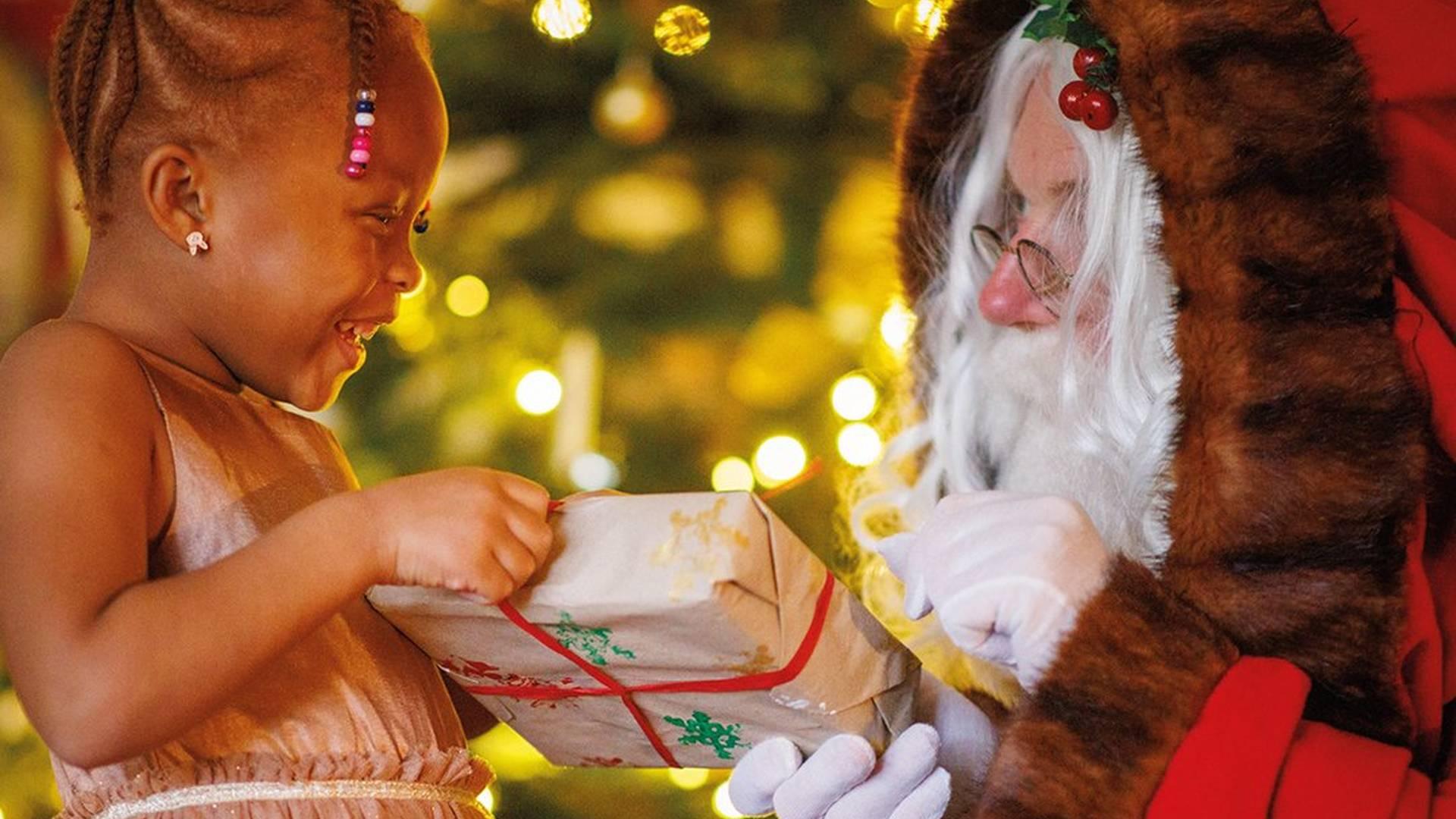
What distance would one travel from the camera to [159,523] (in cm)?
89

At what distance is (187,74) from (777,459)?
1.17 meters

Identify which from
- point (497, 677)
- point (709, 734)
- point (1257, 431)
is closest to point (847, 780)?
point (709, 734)

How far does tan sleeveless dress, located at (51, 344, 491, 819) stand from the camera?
873 mm

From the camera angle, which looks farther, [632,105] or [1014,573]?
[632,105]

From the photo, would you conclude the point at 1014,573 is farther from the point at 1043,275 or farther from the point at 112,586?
the point at 112,586

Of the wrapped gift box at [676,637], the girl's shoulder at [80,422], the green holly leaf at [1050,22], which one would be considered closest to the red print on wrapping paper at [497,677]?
the wrapped gift box at [676,637]

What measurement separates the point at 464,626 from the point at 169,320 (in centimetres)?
32

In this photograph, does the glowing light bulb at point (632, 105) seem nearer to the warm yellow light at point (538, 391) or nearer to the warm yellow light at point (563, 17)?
the warm yellow light at point (563, 17)

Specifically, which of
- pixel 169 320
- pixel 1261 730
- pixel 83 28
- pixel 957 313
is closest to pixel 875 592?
pixel 957 313

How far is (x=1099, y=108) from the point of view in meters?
1.13

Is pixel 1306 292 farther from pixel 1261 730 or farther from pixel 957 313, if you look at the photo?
pixel 957 313

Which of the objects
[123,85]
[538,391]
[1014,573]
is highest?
[123,85]

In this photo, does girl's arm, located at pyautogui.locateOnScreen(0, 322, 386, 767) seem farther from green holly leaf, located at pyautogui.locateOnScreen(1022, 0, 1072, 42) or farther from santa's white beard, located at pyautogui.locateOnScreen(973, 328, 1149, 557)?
green holly leaf, located at pyautogui.locateOnScreen(1022, 0, 1072, 42)

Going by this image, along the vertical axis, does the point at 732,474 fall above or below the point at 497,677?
below
